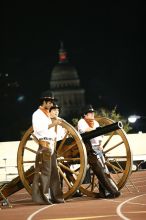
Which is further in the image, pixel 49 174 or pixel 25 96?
pixel 25 96

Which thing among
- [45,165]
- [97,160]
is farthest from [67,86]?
[45,165]

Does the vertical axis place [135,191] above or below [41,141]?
below

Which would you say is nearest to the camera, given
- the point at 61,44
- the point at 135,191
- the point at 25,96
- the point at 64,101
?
the point at 135,191

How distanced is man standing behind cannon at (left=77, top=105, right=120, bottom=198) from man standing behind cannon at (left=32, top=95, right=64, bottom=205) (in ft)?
3.44

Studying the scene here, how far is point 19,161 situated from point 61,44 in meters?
Answer: 172

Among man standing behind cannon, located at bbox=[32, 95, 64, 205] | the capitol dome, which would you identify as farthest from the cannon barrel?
the capitol dome

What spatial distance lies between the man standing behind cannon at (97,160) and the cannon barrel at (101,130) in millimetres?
325

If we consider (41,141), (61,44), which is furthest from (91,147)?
(61,44)

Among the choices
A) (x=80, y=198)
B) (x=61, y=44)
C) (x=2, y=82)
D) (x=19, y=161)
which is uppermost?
(x=61, y=44)

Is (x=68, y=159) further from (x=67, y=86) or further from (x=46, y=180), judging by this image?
(x=67, y=86)

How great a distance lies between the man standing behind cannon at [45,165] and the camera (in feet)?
35.0

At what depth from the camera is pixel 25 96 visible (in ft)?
387

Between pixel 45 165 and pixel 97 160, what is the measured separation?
1354 millimetres

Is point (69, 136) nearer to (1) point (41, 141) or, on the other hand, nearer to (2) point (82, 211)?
(1) point (41, 141)
